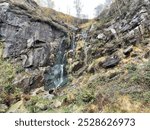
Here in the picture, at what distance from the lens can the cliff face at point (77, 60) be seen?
53.5 feet

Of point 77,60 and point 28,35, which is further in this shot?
point 28,35

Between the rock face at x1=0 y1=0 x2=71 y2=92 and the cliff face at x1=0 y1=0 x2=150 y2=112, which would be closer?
the cliff face at x1=0 y1=0 x2=150 y2=112

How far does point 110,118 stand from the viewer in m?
9.31

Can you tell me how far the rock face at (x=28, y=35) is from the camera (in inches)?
1207

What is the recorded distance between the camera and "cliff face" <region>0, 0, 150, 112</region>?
16297mm

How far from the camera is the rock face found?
30656 millimetres

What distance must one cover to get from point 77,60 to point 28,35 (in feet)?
25.7

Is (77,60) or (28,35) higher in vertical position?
(28,35)

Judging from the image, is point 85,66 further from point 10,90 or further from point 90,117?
point 90,117

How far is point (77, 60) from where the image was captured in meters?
28.8

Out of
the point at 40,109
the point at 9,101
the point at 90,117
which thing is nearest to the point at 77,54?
the point at 9,101

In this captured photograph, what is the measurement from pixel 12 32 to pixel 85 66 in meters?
11.6

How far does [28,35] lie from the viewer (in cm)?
3347

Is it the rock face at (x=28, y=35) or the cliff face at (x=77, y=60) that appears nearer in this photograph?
the cliff face at (x=77, y=60)
